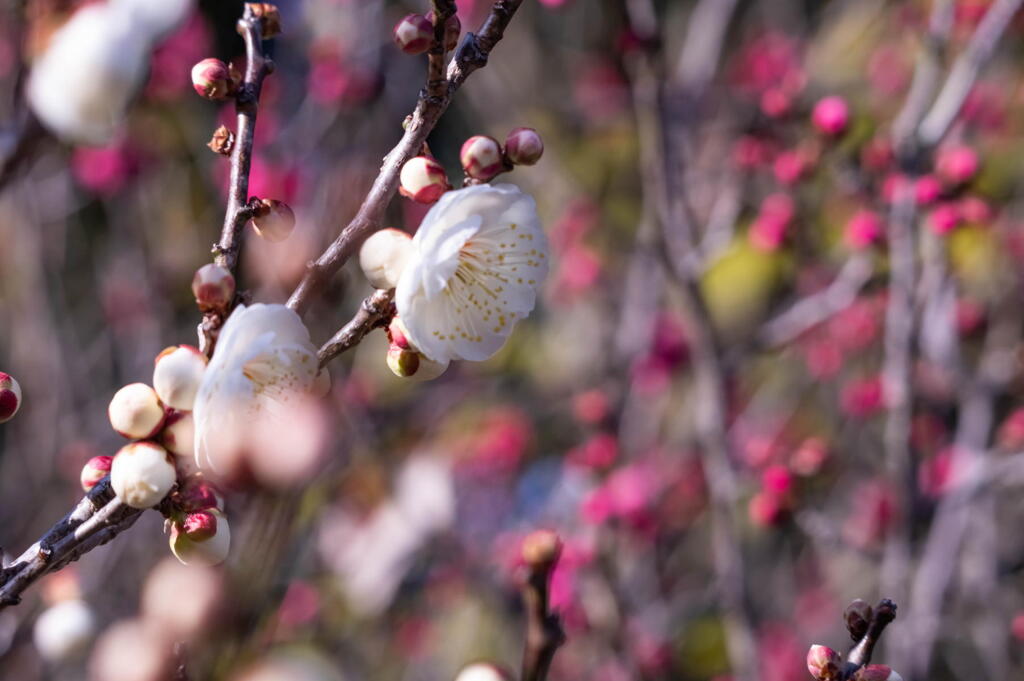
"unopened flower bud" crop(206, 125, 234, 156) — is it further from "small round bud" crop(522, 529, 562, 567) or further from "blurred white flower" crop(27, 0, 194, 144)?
"small round bud" crop(522, 529, 562, 567)

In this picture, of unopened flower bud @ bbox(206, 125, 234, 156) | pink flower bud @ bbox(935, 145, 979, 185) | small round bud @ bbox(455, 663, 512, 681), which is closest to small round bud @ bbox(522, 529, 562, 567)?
small round bud @ bbox(455, 663, 512, 681)

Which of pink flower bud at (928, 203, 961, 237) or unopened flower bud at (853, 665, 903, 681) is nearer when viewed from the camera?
unopened flower bud at (853, 665, 903, 681)

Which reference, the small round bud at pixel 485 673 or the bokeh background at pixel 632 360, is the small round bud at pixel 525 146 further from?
the bokeh background at pixel 632 360

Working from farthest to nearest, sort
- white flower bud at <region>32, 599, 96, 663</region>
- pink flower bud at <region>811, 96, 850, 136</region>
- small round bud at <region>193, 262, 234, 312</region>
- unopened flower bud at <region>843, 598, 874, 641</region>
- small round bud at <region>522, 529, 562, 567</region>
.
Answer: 1. pink flower bud at <region>811, 96, 850, 136</region>
2. white flower bud at <region>32, 599, 96, 663</region>
3. unopened flower bud at <region>843, 598, 874, 641</region>
4. small round bud at <region>193, 262, 234, 312</region>
5. small round bud at <region>522, 529, 562, 567</region>

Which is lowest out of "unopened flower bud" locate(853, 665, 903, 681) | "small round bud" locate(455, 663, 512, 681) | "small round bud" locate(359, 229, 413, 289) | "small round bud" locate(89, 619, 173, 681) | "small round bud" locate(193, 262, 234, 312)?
"unopened flower bud" locate(853, 665, 903, 681)

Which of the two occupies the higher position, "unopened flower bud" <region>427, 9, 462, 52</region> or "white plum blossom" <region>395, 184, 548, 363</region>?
"unopened flower bud" <region>427, 9, 462, 52</region>

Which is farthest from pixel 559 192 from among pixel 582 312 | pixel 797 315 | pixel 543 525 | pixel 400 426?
pixel 797 315

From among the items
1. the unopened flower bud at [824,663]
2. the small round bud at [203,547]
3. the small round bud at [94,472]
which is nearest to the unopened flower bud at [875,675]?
the unopened flower bud at [824,663]

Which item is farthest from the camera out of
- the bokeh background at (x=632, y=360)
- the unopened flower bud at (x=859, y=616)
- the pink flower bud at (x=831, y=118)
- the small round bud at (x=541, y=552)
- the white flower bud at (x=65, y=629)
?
the bokeh background at (x=632, y=360)
